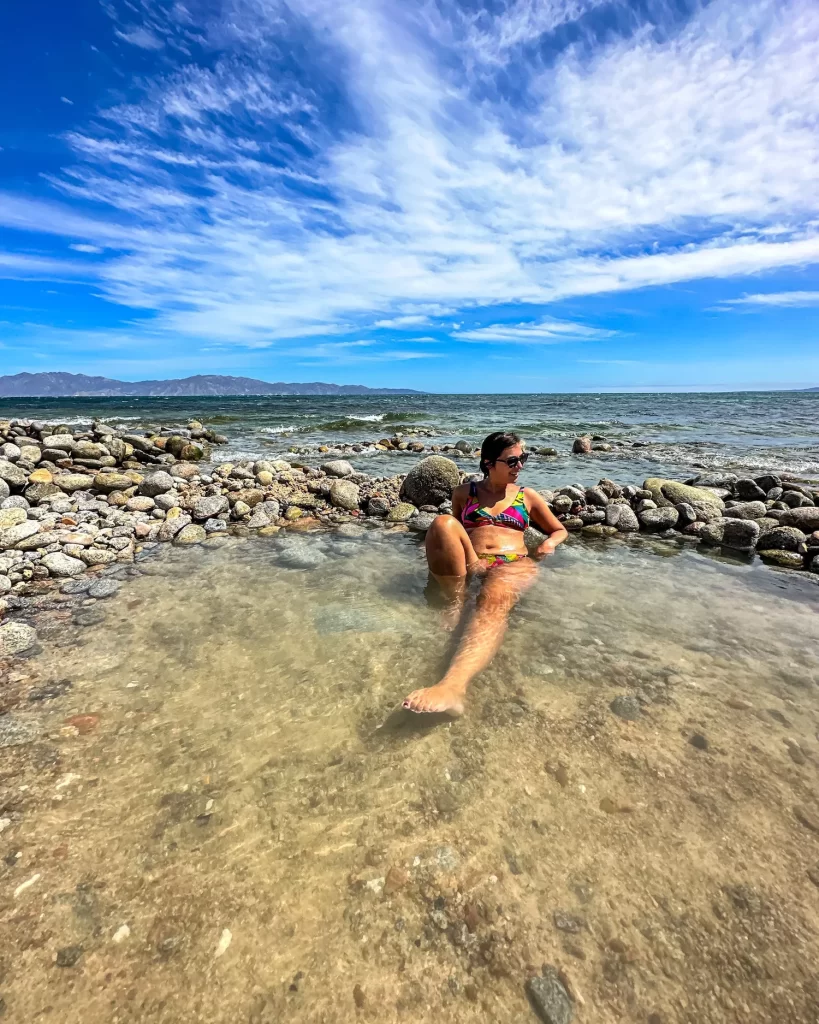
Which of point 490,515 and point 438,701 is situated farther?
point 490,515

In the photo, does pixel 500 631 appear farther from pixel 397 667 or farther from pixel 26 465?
pixel 26 465

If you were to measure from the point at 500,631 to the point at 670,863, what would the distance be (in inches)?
74.9

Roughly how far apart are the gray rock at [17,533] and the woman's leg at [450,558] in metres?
5.04

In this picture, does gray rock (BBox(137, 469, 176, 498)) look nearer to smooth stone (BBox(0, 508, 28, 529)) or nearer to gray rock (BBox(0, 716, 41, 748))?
smooth stone (BBox(0, 508, 28, 529))

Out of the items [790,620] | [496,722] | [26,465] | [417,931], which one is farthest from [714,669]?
[26,465]

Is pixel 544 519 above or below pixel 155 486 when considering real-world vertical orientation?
above

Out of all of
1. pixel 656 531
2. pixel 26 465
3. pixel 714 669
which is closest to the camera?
pixel 714 669

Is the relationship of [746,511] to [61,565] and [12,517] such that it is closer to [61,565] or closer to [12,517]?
[61,565]

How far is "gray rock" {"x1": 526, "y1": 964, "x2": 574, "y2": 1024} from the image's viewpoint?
158cm

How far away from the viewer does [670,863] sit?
2.07 meters

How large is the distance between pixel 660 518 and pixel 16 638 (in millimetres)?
7868

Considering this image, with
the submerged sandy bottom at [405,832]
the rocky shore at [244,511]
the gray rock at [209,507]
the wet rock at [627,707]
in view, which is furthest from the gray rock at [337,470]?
the wet rock at [627,707]

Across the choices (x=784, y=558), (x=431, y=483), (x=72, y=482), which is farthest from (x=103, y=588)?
(x=784, y=558)

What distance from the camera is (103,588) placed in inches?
196
